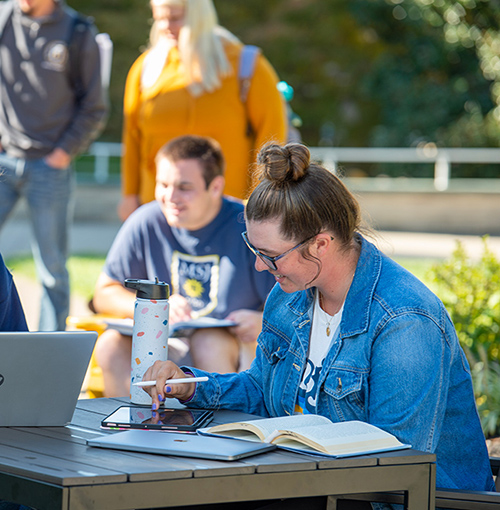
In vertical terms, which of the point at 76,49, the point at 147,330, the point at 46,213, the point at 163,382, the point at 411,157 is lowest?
the point at 163,382

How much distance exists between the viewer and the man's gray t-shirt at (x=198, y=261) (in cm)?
410

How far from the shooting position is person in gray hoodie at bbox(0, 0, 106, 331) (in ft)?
18.0

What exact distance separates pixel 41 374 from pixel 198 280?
2066 mm

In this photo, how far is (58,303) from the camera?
5.45m

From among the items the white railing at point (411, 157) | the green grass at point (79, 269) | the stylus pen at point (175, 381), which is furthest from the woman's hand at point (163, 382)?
the white railing at point (411, 157)

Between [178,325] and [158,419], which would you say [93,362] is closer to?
[178,325]

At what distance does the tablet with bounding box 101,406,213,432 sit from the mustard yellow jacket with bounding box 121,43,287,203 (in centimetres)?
272

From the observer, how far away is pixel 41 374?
210 centimetres

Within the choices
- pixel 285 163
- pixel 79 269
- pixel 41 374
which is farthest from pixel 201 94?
pixel 79 269

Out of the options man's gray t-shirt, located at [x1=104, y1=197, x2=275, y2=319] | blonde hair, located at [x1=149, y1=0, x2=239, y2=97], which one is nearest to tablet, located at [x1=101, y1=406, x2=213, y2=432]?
man's gray t-shirt, located at [x1=104, y1=197, x2=275, y2=319]

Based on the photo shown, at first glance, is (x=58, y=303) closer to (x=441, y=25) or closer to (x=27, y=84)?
(x=27, y=84)

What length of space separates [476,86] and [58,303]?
15.7 meters

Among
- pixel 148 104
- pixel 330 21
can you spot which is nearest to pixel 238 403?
pixel 148 104

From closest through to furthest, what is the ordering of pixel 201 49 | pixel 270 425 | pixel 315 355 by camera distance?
pixel 270 425, pixel 315 355, pixel 201 49
